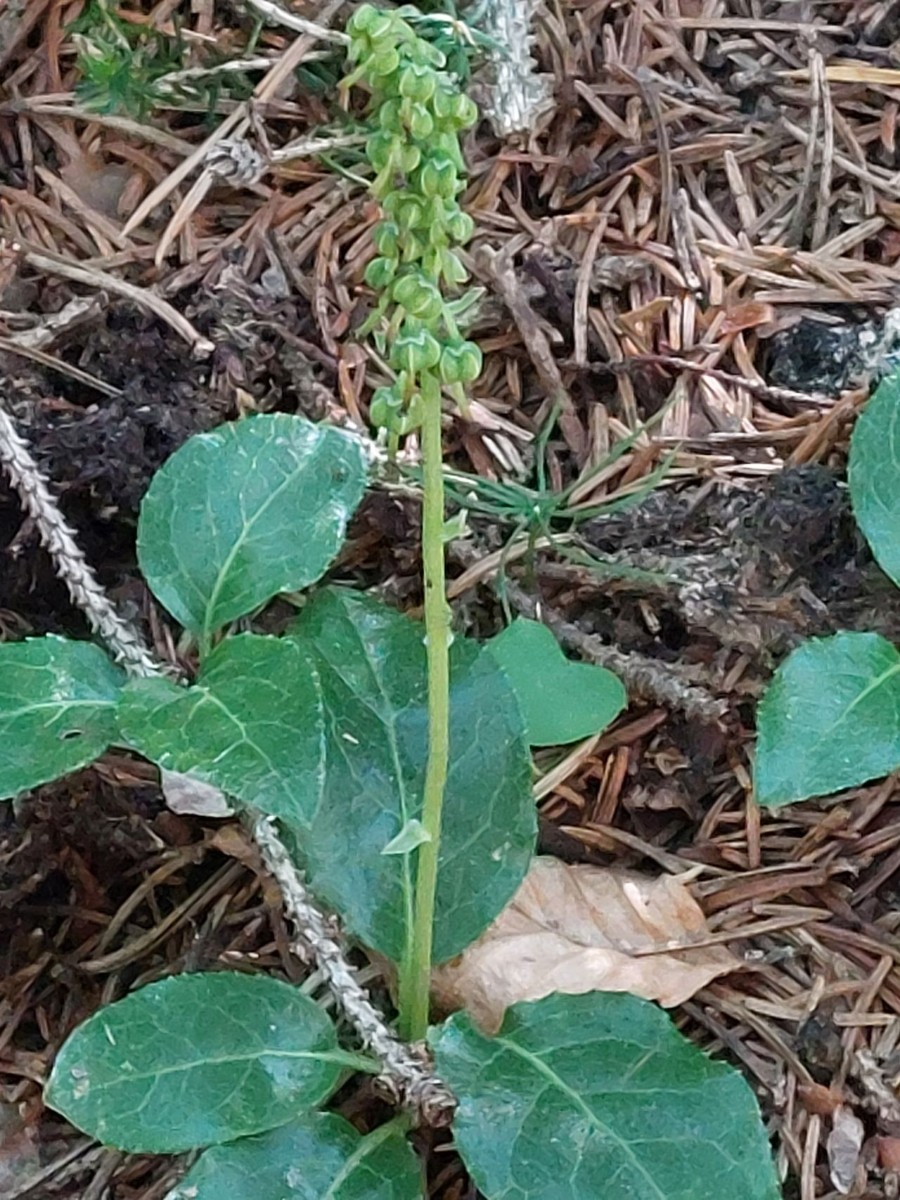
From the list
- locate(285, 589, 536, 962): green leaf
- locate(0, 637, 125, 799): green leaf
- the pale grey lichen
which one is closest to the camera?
locate(0, 637, 125, 799): green leaf

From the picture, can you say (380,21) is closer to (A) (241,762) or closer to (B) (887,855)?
(A) (241,762)

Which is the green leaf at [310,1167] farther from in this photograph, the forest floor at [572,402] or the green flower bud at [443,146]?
the green flower bud at [443,146]

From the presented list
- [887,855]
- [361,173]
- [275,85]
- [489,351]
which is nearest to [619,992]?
[887,855]

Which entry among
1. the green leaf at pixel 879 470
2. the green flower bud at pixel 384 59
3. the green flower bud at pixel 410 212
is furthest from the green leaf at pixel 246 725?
the green leaf at pixel 879 470

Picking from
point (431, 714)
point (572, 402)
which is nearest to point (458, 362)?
point (431, 714)

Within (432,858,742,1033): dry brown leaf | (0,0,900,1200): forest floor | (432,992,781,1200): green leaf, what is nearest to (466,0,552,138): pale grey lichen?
(0,0,900,1200): forest floor

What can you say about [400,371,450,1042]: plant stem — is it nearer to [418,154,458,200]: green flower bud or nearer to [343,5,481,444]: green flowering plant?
[343,5,481,444]: green flowering plant
